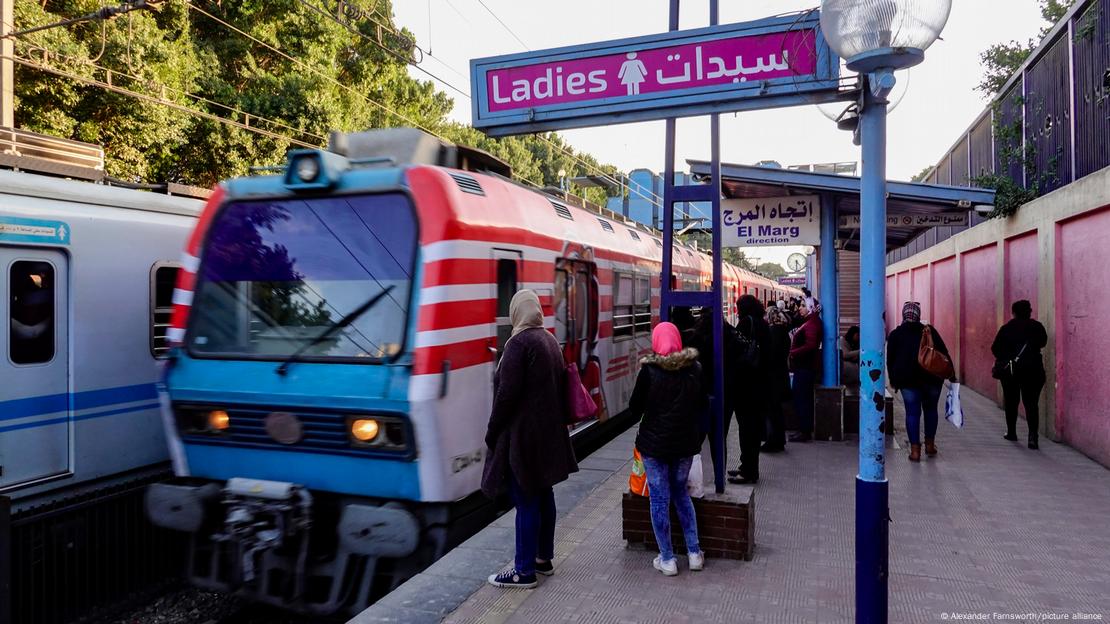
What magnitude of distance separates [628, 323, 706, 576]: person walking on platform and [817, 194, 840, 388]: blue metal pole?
5234mm

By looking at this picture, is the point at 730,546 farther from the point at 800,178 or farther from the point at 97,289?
the point at 800,178

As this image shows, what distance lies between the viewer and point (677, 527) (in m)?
5.08

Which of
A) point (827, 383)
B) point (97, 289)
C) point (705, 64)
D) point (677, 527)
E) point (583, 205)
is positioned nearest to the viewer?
point (705, 64)

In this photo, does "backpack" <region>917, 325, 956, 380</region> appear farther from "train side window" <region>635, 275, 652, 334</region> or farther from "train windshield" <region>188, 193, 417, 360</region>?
"train windshield" <region>188, 193, 417, 360</region>

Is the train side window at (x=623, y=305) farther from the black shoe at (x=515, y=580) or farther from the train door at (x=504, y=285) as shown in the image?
the black shoe at (x=515, y=580)

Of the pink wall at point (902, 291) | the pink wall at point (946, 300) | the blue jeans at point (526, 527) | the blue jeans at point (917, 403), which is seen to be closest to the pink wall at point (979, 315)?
the pink wall at point (946, 300)

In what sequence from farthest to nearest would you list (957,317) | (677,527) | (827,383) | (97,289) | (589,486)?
(957,317) → (827,383) → (589,486) → (97,289) → (677,527)

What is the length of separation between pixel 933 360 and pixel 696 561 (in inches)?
166

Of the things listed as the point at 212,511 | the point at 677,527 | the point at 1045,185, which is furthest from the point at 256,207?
the point at 1045,185

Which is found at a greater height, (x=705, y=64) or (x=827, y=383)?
(x=705, y=64)

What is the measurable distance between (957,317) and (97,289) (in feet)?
48.6

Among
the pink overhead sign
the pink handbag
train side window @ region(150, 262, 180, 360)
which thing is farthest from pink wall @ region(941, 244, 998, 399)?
train side window @ region(150, 262, 180, 360)

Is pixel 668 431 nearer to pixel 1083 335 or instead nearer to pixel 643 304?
pixel 643 304

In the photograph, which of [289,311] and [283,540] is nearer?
[283,540]
